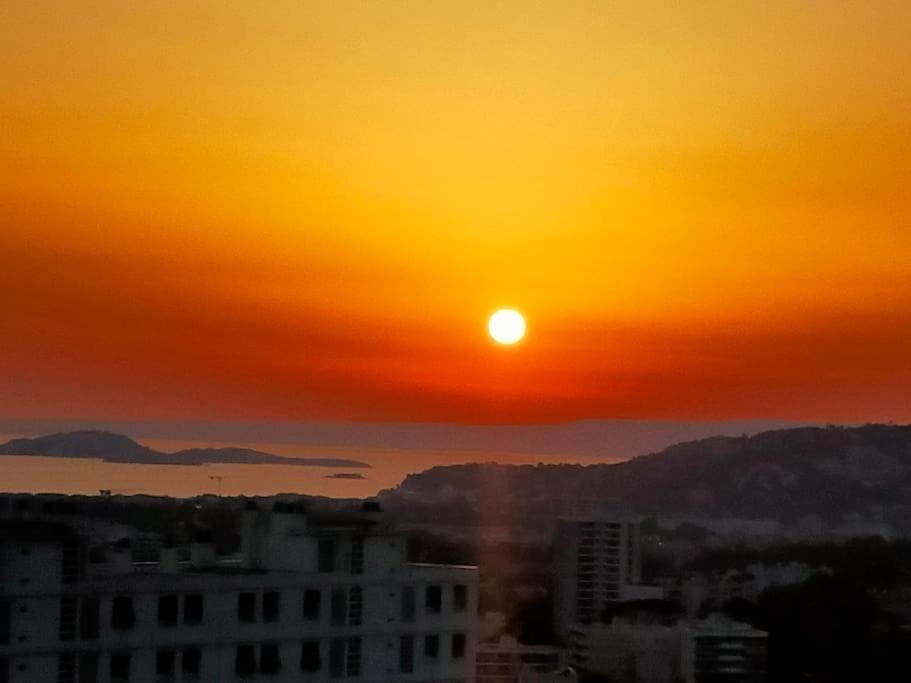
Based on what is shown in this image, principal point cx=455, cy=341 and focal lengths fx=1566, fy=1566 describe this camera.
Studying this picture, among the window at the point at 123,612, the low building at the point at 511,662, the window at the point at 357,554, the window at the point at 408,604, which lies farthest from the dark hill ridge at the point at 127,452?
the window at the point at 123,612

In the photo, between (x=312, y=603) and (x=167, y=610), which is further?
(x=312, y=603)

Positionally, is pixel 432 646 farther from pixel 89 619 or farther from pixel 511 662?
pixel 89 619

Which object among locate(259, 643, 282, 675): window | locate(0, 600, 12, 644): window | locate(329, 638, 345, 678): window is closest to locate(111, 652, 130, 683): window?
locate(0, 600, 12, 644): window

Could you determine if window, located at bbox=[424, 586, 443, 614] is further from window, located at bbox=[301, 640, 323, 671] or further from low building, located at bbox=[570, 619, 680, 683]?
low building, located at bbox=[570, 619, 680, 683]

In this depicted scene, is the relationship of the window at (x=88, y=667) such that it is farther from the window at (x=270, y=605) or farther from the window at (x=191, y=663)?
the window at (x=270, y=605)

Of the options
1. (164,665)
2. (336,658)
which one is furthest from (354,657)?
(164,665)

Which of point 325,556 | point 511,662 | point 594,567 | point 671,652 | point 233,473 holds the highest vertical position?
point 233,473
